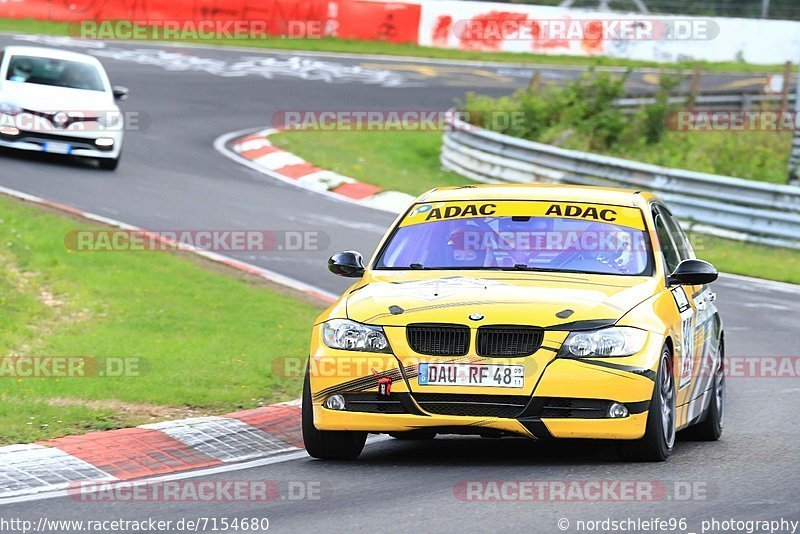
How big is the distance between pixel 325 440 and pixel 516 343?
1.26 m

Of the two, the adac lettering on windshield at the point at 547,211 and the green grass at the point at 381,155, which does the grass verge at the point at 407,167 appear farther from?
the adac lettering on windshield at the point at 547,211

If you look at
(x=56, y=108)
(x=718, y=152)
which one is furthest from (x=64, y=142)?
(x=718, y=152)

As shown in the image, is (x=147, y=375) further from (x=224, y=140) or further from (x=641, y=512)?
(x=224, y=140)

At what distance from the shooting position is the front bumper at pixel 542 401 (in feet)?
25.5

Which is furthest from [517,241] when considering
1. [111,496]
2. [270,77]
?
[270,77]

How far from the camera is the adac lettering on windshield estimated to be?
9.18 m

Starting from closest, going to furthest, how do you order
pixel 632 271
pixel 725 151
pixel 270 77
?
pixel 632 271 < pixel 725 151 < pixel 270 77

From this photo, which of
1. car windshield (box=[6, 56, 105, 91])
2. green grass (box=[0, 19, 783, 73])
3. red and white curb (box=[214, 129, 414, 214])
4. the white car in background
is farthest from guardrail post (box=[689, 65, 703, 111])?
car windshield (box=[6, 56, 105, 91])

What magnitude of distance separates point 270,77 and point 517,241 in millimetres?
25891

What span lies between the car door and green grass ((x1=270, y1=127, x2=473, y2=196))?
12961mm

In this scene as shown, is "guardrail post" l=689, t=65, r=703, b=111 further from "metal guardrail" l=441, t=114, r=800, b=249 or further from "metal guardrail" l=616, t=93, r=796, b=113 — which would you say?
"metal guardrail" l=441, t=114, r=800, b=249

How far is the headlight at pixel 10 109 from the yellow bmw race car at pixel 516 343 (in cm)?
1326

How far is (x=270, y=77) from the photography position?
34.3 meters

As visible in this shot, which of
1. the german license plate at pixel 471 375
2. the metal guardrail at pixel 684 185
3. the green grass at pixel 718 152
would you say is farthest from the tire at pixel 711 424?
the green grass at pixel 718 152
